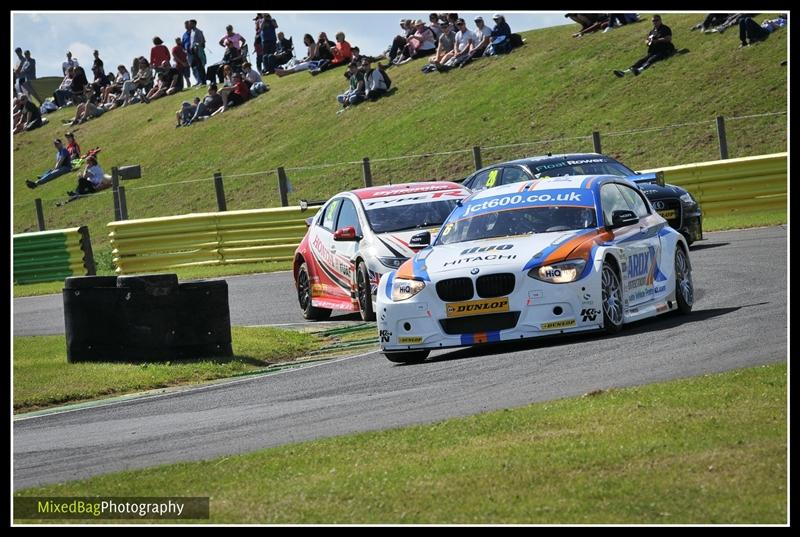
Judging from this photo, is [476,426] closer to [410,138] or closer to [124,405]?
[124,405]

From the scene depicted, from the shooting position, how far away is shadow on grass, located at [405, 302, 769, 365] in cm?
1213

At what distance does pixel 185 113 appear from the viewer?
48.7 metres

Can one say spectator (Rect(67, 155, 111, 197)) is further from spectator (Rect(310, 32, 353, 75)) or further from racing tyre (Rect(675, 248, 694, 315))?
racing tyre (Rect(675, 248, 694, 315))

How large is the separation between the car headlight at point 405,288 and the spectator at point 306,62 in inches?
1311

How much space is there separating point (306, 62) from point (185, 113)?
4736mm

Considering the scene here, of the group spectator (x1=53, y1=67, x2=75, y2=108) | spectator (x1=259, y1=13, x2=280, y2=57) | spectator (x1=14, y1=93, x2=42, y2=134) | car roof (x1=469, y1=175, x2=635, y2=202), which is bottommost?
car roof (x1=469, y1=175, x2=635, y2=202)

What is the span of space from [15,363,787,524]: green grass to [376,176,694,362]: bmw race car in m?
2.72

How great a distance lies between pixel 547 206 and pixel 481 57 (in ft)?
94.9

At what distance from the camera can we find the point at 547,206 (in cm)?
1309

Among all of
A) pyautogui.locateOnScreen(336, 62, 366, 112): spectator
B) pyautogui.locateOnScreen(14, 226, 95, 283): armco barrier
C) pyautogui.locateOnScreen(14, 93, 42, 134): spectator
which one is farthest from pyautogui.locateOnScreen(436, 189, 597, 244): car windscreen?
pyautogui.locateOnScreen(14, 93, 42, 134): spectator

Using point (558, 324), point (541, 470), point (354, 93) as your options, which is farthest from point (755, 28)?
point (541, 470)

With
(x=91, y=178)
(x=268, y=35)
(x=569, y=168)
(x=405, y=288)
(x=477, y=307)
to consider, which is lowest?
(x=477, y=307)

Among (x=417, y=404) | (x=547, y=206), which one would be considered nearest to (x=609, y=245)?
(x=547, y=206)

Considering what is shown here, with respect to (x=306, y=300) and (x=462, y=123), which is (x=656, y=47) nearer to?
(x=462, y=123)
